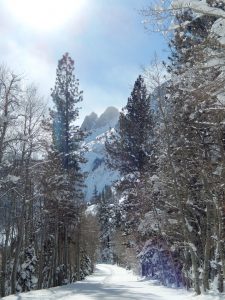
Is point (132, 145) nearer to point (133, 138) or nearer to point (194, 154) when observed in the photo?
point (133, 138)

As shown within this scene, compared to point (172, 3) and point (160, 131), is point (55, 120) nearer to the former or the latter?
point (160, 131)

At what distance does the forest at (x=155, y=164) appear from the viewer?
1295 centimetres

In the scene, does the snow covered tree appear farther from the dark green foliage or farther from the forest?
the dark green foliage

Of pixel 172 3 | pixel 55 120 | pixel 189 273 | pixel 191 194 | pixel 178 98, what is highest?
pixel 55 120

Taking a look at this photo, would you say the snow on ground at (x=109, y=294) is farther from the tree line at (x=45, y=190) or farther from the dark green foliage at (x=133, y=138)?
the dark green foliage at (x=133, y=138)

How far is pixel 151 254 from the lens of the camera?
140ft

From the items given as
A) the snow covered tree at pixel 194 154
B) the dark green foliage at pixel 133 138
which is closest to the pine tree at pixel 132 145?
the dark green foliage at pixel 133 138

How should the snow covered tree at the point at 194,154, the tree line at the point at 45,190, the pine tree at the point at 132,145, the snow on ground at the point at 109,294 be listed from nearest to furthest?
the snow covered tree at the point at 194,154, the snow on ground at the point at 109,294, the tree line at the point at 45,190, the pine tree at the point at 132,145

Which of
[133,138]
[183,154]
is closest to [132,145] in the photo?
[133,138]

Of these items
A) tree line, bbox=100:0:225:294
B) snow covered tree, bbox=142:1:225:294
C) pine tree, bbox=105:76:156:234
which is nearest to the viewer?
tree line, bbox=100:0:225:294

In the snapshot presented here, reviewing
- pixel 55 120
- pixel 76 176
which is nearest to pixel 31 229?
pixel 76 176

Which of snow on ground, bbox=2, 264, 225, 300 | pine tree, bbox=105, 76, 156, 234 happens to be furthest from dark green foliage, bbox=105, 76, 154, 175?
snow on ground, bbox=2, 264, 225, 300

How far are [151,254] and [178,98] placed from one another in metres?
23.3

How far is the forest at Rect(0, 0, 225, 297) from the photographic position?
12947 mm
